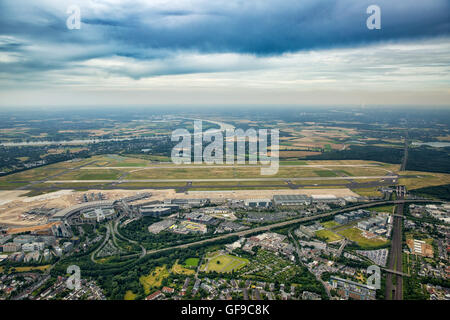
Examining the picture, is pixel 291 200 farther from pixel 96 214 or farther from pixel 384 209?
pixel 96 214

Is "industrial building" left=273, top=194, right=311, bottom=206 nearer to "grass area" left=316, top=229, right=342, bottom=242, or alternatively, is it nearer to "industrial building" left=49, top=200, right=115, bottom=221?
"grass area" left=316, top=229, right=342, bottom=242

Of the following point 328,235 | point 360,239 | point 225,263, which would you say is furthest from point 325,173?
point 225,263

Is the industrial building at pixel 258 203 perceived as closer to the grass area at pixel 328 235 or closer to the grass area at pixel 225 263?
the grass area at pixel 328 235

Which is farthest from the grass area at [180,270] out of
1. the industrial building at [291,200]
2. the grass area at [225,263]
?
the industrial building at [291,200]

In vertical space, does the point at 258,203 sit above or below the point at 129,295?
above

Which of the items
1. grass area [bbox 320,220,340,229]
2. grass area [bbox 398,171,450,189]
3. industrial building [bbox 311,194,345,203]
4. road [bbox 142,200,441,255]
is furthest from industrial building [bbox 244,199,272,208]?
grass area [bbox 398,171,450,189]

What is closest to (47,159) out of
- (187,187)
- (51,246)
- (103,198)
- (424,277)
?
(103,198)

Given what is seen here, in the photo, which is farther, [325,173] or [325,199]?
[325,173]

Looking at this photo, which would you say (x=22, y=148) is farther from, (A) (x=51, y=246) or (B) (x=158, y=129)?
(A) (x=51, y=246)
